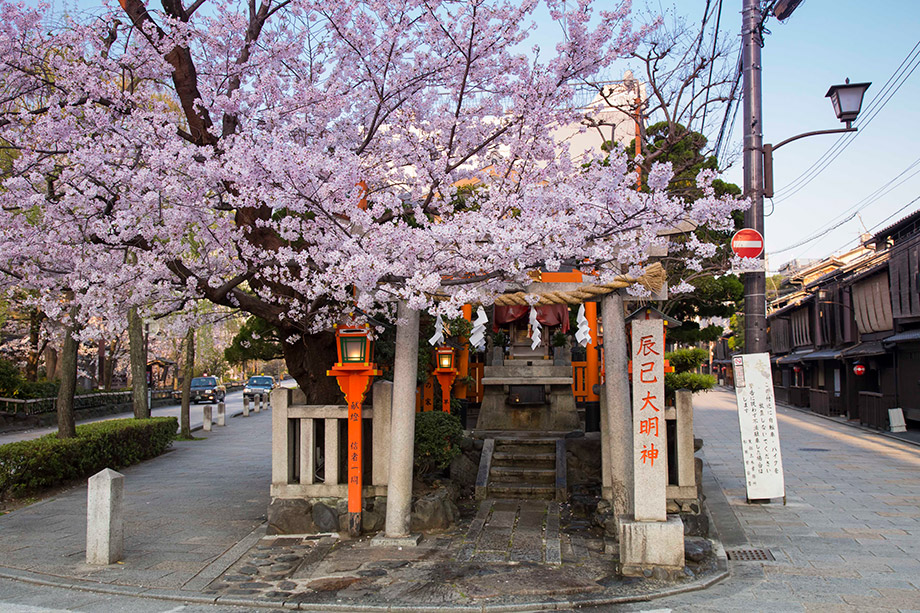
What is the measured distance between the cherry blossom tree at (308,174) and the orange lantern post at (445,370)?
3.73 metres

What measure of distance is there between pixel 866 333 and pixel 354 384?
25.6 meters

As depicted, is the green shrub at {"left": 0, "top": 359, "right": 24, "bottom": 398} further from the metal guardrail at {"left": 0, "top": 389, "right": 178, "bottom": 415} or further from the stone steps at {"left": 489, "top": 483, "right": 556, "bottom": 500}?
the stone steps at {"left": 489, "top": 483, "right": 556, "bottom": 500}

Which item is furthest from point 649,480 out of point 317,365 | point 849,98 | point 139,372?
point 139,372

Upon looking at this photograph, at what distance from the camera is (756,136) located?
11.2 meters

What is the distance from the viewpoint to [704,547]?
28.3 feet

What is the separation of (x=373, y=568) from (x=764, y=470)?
7170 millimetres

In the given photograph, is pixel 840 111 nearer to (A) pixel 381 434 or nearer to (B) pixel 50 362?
(A) pixel 381 434

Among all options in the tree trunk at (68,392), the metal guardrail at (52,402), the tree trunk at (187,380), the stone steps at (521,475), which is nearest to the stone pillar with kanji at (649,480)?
the stone steps at (521,475)

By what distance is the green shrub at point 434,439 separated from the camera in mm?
10641

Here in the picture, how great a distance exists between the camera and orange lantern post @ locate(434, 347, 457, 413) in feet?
46.0

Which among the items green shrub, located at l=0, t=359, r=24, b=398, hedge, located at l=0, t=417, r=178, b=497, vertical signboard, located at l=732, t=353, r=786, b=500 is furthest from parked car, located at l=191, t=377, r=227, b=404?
vertical signboard, located at l=732, t=353, r=786, b=500

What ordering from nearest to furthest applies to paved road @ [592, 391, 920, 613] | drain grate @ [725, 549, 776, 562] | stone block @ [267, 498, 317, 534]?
paved road @ [592, 391, 920, 613] → drain grate @ [725, 549, 776, 562] → stone block @ [267, 498, 317, 534]

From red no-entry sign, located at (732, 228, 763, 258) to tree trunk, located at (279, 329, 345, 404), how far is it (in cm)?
634

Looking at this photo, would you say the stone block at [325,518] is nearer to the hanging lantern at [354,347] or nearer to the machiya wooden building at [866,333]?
the hanging lantern at [354,347]
